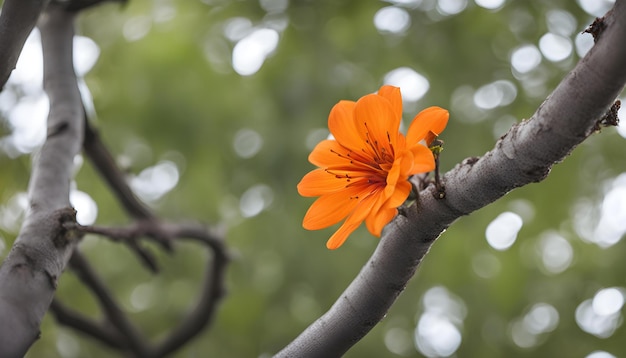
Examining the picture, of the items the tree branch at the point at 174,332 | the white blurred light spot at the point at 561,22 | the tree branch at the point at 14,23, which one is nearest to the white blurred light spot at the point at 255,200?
the tree branch at the point at 174,332

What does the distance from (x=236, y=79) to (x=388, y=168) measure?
1949 mm

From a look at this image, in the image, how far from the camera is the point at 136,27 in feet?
9.94

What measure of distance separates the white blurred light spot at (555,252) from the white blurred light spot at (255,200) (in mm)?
1148

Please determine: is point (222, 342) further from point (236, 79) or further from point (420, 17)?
point (420, 17)

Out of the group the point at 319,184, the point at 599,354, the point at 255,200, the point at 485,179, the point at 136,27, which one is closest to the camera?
the point at 485,179

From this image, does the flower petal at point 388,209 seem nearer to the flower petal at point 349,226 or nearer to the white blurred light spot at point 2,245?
the flower petal at point 349,226

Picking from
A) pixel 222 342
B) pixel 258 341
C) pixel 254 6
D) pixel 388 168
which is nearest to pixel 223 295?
pixel 258 341

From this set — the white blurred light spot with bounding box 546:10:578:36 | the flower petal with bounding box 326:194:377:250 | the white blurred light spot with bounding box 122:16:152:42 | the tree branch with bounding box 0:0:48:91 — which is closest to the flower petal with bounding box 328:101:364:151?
the flower petal with bounding box 326:194:377:250

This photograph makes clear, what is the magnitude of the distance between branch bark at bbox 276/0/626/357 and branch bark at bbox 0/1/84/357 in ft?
1.22

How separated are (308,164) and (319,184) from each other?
1.59m

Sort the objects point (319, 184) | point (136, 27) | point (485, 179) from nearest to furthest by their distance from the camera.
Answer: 1. point (485, 179)
2. point (319, 184)
3. point (136, 27)

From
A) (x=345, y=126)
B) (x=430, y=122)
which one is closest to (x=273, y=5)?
(x=345, y=126)

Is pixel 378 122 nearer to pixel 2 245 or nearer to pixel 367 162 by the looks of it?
pixel 367 162

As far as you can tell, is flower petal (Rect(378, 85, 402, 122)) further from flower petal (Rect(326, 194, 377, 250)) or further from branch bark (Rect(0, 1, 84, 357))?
branch bark (Rect(0, 1, 84, 357))
